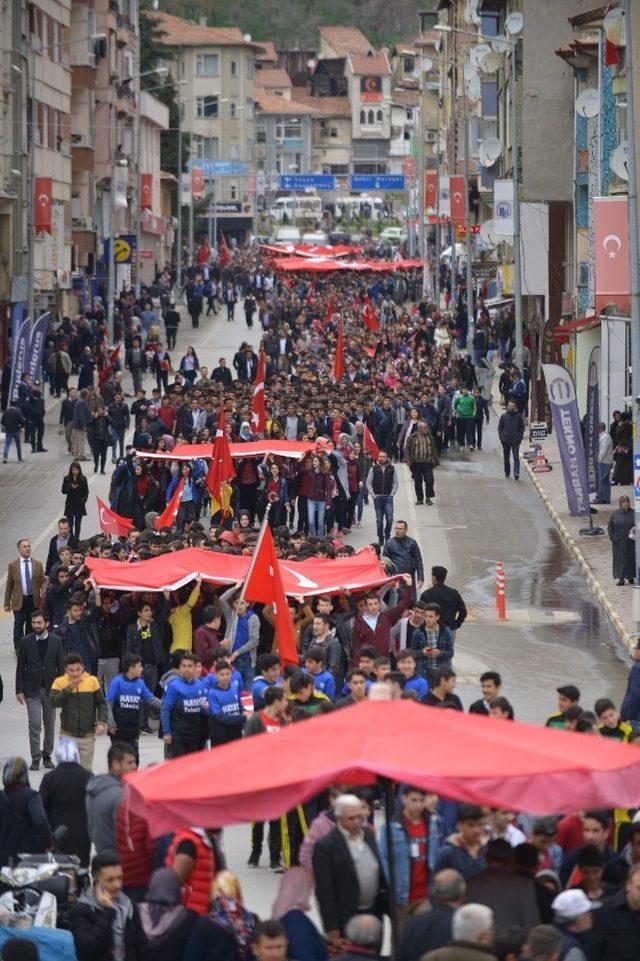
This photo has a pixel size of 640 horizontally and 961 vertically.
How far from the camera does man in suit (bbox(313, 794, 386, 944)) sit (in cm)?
1109

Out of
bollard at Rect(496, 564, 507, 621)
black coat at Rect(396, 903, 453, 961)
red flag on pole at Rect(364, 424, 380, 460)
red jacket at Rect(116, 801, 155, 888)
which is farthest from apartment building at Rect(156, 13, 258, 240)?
black coat at Rect(396, 903, 453, 961)

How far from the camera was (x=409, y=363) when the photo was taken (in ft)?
172

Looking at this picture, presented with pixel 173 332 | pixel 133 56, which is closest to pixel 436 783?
pixel 173 332

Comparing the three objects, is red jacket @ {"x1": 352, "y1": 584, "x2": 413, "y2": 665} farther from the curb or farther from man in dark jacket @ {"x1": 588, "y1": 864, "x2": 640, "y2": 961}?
man in dark jacket @ {"x1": 588, "y1": 864, "x2": 640, "y2": 961}

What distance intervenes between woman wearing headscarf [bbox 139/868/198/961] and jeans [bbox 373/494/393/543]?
1941 cm

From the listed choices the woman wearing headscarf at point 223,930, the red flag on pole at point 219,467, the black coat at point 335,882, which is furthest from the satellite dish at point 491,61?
the woman wearing headscarf at point 223,930

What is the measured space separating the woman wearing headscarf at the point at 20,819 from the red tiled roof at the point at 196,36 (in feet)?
462

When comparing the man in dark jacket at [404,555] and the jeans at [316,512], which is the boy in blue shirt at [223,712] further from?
the jeans at [316,512]

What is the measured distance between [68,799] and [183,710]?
8.53 ft

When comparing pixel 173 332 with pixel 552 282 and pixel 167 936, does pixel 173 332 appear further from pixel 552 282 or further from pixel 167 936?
pixel 167 936

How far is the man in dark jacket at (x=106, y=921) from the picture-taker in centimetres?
1080

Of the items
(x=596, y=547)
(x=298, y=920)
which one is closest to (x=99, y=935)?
(x=298, y=920)

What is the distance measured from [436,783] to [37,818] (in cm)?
391

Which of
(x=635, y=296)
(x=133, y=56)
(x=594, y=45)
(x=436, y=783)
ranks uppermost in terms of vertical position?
(x=133, y=56)
